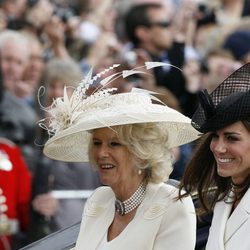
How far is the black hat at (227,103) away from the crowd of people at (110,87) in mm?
11

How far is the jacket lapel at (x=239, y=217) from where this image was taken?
3986mm

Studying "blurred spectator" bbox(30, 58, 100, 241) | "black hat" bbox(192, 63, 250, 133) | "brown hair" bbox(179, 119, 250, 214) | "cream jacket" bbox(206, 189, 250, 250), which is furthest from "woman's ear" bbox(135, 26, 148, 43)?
"cream jacket" bbox(206, 189, 250, 250)

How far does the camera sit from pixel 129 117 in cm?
458

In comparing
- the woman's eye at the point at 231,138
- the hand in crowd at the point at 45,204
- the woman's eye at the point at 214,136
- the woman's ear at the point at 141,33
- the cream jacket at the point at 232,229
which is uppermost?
the woman's eye at the point at 231,138

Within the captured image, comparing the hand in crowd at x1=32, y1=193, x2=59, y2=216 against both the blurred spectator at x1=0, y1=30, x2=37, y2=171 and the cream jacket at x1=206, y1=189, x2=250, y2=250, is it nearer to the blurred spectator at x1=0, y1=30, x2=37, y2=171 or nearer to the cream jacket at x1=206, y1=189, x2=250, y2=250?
the blurred spectator at x1=0, y1=30, x2=37, y2=171

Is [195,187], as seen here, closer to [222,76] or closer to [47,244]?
[47,244]

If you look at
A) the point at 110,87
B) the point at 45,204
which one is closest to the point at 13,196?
the point at 45,204

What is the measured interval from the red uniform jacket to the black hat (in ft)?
9.91

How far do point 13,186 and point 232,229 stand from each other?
3.30m

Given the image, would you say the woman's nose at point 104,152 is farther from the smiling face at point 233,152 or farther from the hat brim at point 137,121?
the smiling face at point 233,152

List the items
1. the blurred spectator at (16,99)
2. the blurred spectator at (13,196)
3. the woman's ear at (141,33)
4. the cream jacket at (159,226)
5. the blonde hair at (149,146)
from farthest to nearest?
the woman's ear at (141,33) < the blurred spectator at (16,99) < the blurred spectator at (13,196) < the blonde hair at (149,146) < the cream jacket at (159,226)

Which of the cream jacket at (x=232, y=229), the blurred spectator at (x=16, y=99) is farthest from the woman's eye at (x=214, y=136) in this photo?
the blurred spectator at (x=16, y=99)

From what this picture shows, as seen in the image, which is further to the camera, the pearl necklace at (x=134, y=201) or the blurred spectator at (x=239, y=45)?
the blurred spectator at (x=239, y=45)

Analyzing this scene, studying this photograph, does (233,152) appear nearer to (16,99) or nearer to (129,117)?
(129,117)
